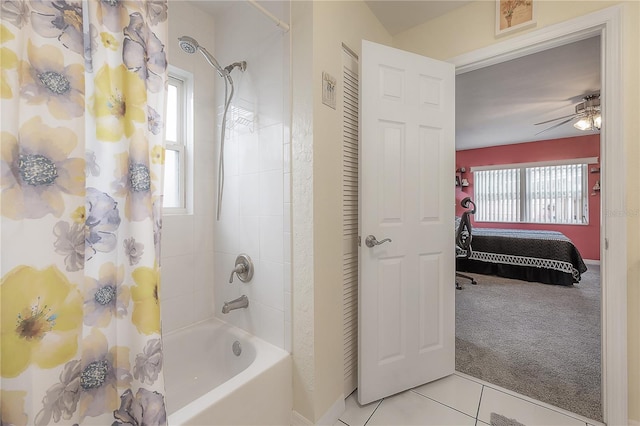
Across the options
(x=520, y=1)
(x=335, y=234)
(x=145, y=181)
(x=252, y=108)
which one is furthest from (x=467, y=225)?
(x=145, y=181)

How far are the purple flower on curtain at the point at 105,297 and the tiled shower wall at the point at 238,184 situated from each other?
0.79m

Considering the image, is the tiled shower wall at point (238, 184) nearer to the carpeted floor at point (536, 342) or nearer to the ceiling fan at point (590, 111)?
the carpeted floor at point (536, 342)

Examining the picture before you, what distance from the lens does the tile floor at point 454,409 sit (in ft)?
4.83

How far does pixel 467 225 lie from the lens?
4020 mm

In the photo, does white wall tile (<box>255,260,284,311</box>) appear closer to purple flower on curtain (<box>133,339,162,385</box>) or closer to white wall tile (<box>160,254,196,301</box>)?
white wall tile (<box>160,254,196,301</box>)

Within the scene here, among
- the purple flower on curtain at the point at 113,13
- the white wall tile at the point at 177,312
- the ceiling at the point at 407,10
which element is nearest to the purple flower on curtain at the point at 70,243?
the purple flower on curtain at the point at 113,13

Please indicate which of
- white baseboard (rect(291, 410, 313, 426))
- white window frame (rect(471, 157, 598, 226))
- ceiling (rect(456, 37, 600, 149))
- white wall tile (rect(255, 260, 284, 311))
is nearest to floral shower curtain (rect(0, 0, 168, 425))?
white wall tile (rect(255, 260, 284, 311))

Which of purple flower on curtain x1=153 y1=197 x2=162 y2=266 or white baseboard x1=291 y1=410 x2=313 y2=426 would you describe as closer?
purple flower on curtain x1=153 y1=197 x2=162 y2=266

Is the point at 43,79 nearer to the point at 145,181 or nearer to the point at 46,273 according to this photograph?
the point at 145,181

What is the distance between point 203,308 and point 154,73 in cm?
152

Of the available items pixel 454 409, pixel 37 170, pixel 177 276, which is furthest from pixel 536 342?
pixel 37 170

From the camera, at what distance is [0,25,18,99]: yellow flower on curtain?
58 cm

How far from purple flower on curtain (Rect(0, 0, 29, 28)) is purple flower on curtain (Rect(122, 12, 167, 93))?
188 millimetres

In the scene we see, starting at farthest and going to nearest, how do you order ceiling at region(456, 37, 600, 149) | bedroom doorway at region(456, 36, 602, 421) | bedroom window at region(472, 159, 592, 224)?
bedroom window at region(472, 159, 592, 224) → ceiling at region(456, 37, 600, 149) → bedroom doorway at region(456, 36, 602, 421)
